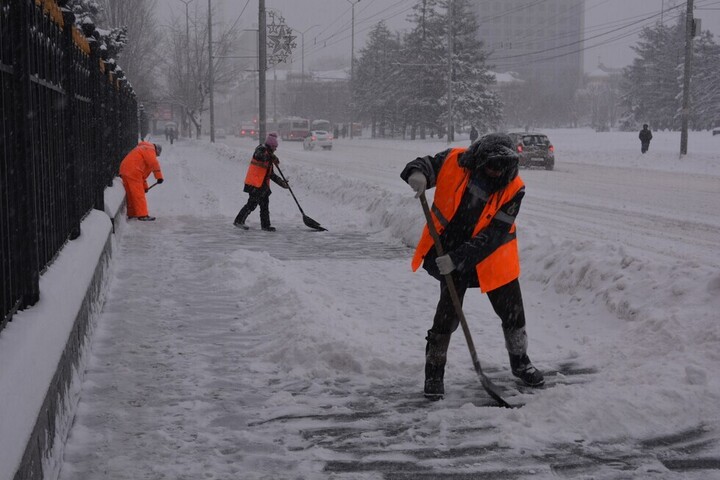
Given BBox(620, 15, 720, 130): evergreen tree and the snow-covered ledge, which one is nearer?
the snow-covered ledge

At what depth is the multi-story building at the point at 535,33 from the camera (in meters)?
151

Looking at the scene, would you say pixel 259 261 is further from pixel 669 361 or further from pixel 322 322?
pixel 669 361

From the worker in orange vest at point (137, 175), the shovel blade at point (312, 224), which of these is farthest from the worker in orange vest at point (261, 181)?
the worker in orange vest at point (137, 175)

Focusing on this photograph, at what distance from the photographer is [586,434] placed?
4.27 meters

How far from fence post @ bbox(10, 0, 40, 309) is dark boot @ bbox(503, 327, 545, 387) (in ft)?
9.10

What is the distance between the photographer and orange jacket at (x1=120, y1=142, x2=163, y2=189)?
43.4 feet

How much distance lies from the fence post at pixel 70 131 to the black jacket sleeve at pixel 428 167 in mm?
2999

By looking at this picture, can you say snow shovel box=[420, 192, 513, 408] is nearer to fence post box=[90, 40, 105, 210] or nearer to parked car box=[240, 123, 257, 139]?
fence post box=[90, 40, 105, 210]

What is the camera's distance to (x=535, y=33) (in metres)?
158

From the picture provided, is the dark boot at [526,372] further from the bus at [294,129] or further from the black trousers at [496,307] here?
the bus at [294,129]

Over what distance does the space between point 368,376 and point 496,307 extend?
95 cm

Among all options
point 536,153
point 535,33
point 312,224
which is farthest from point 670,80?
point 535,33

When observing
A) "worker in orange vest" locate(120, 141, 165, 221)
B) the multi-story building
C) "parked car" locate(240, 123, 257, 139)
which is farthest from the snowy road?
the multi-story building

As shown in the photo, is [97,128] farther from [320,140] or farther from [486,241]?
[320,140]
